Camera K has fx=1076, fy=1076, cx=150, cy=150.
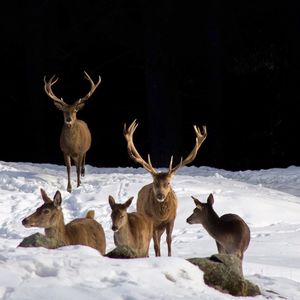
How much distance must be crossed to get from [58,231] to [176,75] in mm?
14451

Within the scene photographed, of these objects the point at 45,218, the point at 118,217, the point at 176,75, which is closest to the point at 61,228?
the point at 45,218

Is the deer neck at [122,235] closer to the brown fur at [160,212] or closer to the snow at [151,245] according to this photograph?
the snow at [151,245]

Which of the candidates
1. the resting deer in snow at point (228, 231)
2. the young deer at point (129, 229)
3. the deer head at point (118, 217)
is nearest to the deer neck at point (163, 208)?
the resting deer in snow at point (228, 231)

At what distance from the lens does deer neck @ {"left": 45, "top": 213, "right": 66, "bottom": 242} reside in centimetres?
1099

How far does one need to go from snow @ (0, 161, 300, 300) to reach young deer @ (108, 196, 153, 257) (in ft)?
1.63

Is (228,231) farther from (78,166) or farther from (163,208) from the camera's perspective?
(78,166)

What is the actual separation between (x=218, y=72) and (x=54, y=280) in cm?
1950

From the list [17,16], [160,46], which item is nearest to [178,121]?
[160,46]

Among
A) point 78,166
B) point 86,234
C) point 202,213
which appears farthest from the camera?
point 78,166

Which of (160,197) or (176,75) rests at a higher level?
(176,75)

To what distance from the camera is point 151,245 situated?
14438mm

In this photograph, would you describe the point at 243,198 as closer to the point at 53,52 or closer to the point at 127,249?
the point at 127,249

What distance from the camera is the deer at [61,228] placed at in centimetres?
1106

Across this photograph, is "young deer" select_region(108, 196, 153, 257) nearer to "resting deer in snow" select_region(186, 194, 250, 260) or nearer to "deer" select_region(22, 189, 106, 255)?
"deer" select_region(22, 189, 106, 255)
